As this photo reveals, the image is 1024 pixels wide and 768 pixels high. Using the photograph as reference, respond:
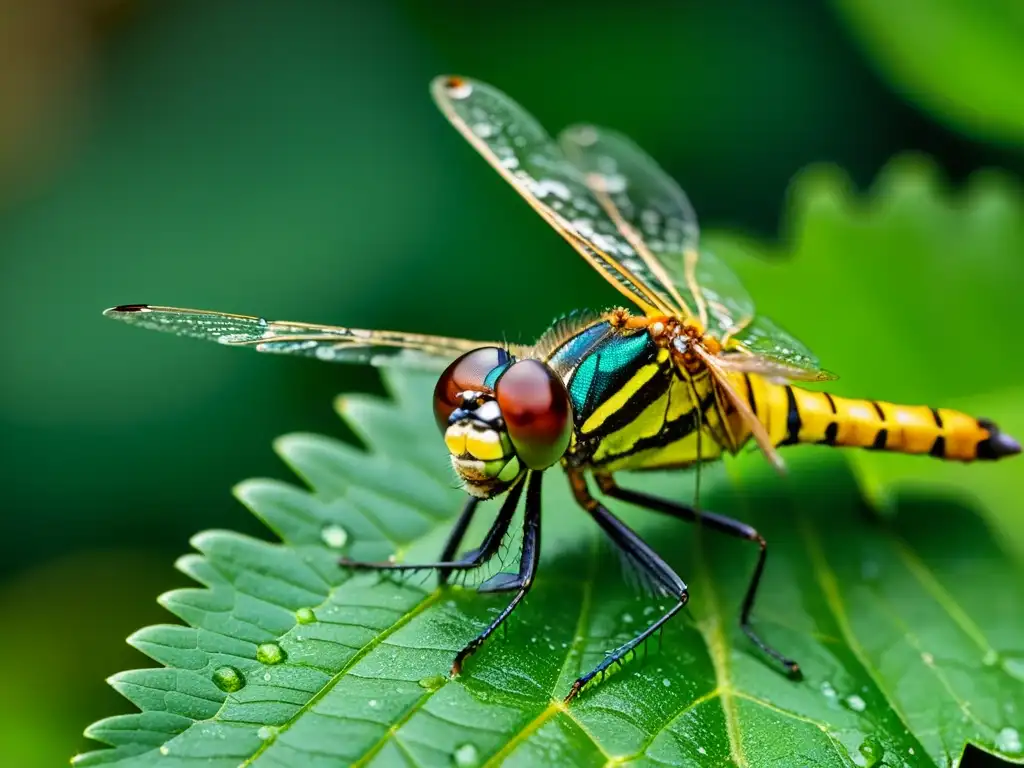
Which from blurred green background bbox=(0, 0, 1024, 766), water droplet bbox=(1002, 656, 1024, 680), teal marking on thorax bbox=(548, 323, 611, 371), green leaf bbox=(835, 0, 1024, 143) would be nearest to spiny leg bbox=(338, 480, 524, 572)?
teal marking on thorax bbox=(548, 323, 611, 371)

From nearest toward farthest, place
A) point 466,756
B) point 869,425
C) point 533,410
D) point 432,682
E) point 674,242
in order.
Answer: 1. point 466,756
2. point 432,682
3. point 533,410
4. point 869,425
5. point 674,242

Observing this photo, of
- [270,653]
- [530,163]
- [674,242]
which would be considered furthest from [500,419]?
[674,242]

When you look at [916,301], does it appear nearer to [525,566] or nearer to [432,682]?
[525,566]

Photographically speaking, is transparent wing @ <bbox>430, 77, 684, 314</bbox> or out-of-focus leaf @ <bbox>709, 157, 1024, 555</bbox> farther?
out-of-focus leaf @ <bbox>709, 157, 1024, 555</bbox>

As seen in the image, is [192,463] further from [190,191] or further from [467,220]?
[467,220]

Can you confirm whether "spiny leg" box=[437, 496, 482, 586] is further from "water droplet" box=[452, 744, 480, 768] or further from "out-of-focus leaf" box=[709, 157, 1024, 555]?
"out-of-focus leaf" box=[709, 157, 1024, 555]

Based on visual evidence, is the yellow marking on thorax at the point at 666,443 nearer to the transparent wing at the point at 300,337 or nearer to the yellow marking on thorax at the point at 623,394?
the yellow marking on thorax at the point at 623,394

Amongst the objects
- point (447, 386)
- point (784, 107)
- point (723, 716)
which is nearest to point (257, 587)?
point (447, 386)
